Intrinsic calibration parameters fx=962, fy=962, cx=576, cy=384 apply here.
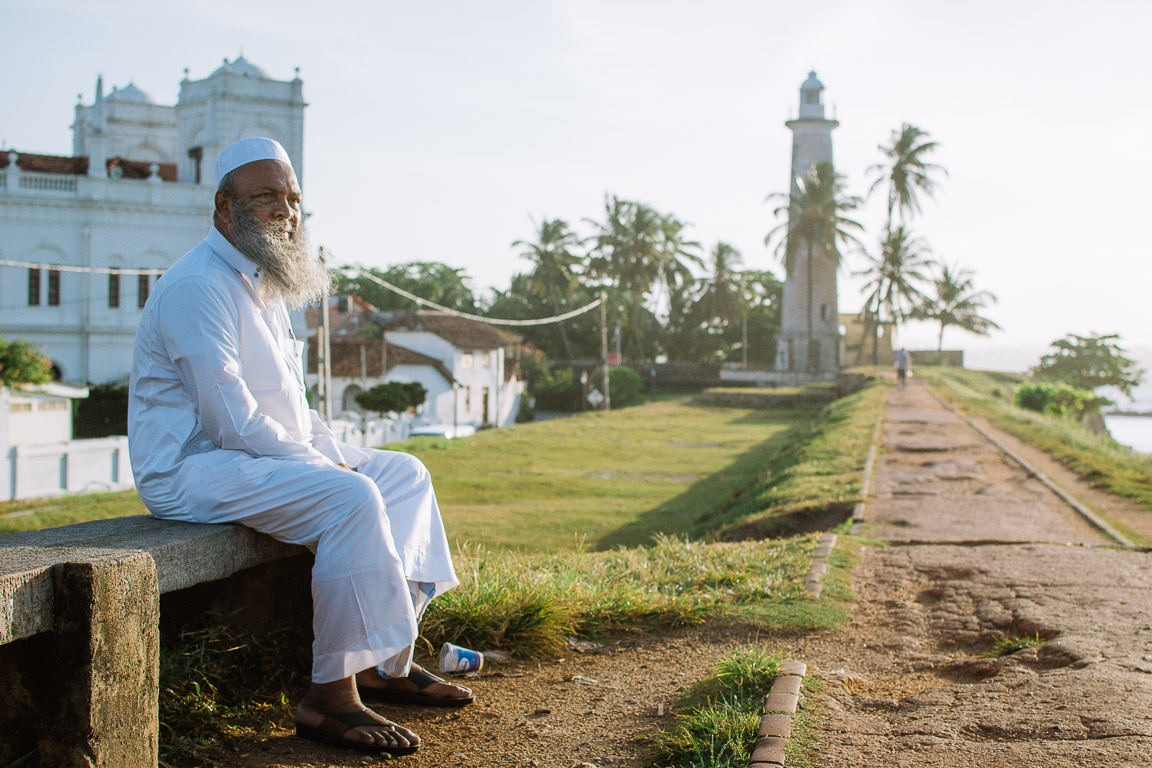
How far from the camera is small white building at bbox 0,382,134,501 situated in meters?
17.6

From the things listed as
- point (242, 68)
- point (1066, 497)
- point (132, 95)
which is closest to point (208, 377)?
point (1066, 497)

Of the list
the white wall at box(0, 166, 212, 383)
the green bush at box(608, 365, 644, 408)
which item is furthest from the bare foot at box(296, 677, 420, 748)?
the green bush at box(608, 365, 644, 408)

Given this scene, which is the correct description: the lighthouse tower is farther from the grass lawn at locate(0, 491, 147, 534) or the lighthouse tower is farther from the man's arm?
the man's arm

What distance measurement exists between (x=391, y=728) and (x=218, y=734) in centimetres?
50

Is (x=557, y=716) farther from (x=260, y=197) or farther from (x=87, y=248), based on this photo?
(x=87, y=248)

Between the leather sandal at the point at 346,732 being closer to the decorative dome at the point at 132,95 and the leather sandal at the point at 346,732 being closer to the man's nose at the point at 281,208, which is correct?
the man's nose at the point at 281,208

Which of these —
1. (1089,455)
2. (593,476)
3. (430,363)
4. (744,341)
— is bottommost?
(593,476)

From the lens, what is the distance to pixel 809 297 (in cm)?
5147

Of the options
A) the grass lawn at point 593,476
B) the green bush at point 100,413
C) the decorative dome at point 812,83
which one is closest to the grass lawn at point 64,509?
the grass lawn at point 593,476

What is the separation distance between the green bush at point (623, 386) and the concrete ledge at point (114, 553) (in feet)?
163

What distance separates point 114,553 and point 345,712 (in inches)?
33.0

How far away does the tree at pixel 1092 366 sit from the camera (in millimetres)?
49812

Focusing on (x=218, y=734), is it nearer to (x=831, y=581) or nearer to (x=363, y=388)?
(x=831, y=581)

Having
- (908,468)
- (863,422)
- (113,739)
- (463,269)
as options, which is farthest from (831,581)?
(463,269)
